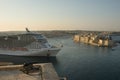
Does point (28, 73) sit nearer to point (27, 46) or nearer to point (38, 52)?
point (38, 52)

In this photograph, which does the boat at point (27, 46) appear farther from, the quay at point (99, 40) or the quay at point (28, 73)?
the quay at point (99, 40)

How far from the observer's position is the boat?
128 feet

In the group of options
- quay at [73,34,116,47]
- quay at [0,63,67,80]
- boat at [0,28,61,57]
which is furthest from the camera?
quay at [73,34,116,47]

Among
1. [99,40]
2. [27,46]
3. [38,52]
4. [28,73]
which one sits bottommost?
[99,40]

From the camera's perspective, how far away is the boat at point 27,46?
1530 inches

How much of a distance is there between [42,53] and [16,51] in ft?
18.0

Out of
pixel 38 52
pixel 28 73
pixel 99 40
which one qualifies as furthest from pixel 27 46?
pixel 99 40

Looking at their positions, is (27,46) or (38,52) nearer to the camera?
(38,52)

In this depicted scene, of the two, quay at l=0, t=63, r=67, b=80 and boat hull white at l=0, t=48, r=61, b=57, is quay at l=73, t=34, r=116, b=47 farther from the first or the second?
quay at l=0, t=63, r=67, b=80

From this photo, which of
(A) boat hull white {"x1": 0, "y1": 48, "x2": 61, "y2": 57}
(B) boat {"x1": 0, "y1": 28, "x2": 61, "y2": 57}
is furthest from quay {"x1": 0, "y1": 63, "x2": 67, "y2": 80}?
(B) boat {"x1": 0, "y1": 28, "x2": 61, "y2": 57}

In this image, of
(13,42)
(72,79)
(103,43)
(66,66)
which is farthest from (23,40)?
(103,43)

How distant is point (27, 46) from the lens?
40688 millimetres

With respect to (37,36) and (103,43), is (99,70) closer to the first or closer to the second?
(37,36)

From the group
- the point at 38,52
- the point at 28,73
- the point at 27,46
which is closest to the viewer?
the point at 28,73
